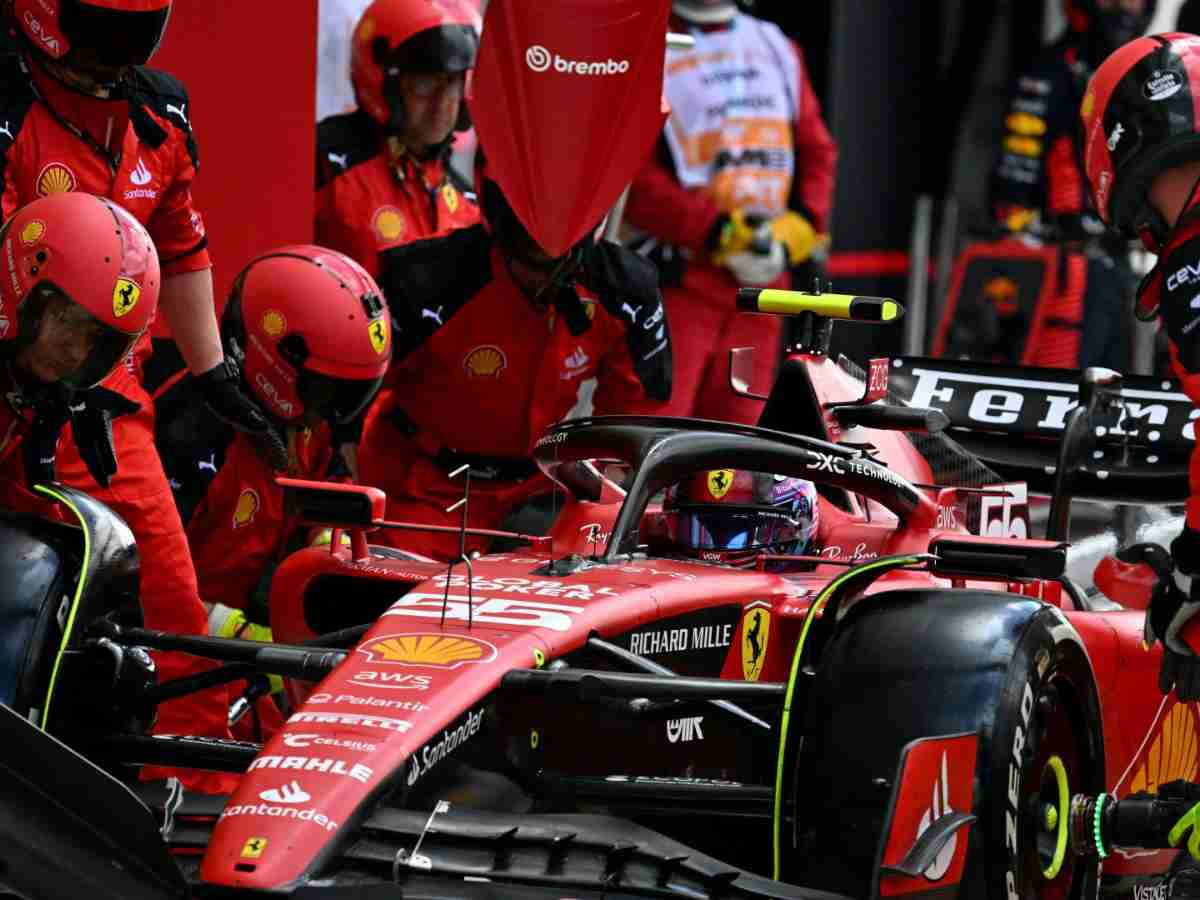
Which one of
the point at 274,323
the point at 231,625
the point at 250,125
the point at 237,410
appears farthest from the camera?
the point at 250,125

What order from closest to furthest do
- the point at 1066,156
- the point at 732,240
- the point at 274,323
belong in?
the point at 274,323 → the point at 732,240 → the point at 1066,156

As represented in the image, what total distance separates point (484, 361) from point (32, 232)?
200 centimetres

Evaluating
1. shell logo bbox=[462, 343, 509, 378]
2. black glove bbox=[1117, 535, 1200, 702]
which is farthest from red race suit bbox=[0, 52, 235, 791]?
black glove bbox=[1117, 535, 1200, 702]

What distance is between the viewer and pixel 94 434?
16.3ft

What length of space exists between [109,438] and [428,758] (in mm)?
1717

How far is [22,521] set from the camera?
434 centimetres

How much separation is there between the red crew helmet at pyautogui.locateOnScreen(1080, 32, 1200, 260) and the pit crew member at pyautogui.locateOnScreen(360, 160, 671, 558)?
1.98 metres

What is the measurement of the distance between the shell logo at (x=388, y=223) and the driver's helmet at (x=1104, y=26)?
6.23m

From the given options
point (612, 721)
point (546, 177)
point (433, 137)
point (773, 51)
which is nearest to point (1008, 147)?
point (773, 51)

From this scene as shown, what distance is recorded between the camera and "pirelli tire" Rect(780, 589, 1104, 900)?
3.76 m

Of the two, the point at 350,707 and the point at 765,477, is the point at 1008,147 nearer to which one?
the point at 765,477

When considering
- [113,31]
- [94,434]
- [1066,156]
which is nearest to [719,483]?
[94,434]

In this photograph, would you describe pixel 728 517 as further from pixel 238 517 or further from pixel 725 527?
pixel 238 517

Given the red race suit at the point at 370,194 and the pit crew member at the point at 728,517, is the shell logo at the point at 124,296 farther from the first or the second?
the red race suit at the point at 370,194
